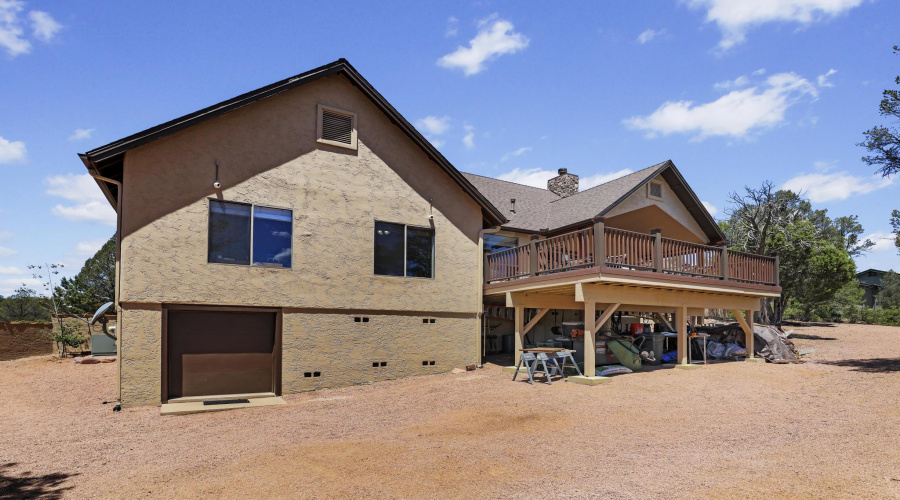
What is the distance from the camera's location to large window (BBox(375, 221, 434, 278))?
47.2 feet

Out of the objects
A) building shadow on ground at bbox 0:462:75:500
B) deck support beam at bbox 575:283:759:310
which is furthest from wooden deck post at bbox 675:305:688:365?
building shadow on ground at bbox 0:462:75:500

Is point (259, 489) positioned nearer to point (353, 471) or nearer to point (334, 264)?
point (353, 471)

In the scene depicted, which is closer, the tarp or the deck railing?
the deck railing

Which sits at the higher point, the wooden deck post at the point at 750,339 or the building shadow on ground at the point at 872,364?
the wooden deck post at the point at 750,339

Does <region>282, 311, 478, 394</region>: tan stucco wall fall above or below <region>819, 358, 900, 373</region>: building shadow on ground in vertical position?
above

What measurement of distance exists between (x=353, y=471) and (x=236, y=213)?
25.7 feet

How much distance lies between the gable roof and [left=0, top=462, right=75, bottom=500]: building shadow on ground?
6.34 meters

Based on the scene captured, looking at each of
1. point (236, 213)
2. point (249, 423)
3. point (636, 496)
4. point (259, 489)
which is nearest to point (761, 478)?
point (636, 496)

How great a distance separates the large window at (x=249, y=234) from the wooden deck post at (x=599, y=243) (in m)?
7.07

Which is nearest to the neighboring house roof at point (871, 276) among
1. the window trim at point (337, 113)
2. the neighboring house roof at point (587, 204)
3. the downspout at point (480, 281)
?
the neighboring house roof at point (587, 204)

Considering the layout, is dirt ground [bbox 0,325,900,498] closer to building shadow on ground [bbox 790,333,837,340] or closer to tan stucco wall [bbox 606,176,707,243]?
tan stucco wall [bbox 606,176,707,243]

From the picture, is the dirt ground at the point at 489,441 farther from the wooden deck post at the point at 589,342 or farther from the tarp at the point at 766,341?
the tarp at the point at 766,341

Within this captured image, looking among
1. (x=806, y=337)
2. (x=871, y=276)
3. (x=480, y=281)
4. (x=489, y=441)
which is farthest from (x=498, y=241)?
(x=871, y=276)

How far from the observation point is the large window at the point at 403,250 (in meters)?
14.4
